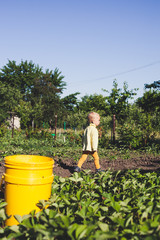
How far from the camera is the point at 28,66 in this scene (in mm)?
38844

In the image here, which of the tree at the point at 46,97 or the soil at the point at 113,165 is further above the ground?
the tree at the point at 46,97

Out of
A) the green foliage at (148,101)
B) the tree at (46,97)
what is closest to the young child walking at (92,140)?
the tree at (46,97)

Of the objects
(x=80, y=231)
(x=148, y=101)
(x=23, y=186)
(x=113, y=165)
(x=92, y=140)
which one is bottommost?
(x=113, y=165)

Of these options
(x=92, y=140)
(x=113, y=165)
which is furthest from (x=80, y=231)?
(x=113, y=165)

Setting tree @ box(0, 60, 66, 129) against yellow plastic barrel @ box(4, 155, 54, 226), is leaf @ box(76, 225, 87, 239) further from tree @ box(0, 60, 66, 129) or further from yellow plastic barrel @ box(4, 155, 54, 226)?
tree @ box(0, 60, 66, 129)

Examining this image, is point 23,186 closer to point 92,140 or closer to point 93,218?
point 93,218

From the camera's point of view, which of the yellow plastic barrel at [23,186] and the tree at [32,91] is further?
the tree at [32,91]

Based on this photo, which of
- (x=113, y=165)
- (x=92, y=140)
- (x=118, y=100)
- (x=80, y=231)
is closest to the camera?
(x=80, y=231)

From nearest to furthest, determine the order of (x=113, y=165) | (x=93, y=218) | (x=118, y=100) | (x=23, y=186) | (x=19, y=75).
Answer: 1. (x=93, y=218)
2. (x=23, y=186)
3. (x=113, y=165)
4. (x=118, y=100)
5. (x=19, y=75)

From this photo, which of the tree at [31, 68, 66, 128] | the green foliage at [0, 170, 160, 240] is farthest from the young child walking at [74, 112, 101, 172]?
the tree at [31, 68, 66, 128]

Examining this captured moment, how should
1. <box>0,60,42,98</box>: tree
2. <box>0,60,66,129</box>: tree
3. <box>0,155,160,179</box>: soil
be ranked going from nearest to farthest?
1. <box>0,155,160,179</box>: soil
2. <box>0,60,66,129</box>: tree
3. <box>0,60,42,98</box>: tree

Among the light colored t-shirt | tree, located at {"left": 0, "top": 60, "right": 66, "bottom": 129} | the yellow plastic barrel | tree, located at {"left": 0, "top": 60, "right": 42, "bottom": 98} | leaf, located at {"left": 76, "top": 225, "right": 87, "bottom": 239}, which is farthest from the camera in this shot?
tree, located at {"left": 0, "top": 60, "right": 42, "bottom": 98}

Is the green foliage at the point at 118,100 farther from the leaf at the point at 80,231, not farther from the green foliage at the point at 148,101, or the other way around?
the leaf at the point at 80,231

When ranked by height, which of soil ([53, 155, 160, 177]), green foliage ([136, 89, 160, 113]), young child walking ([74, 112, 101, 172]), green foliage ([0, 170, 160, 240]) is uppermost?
green foliage ([136, 89, 160, 113])
